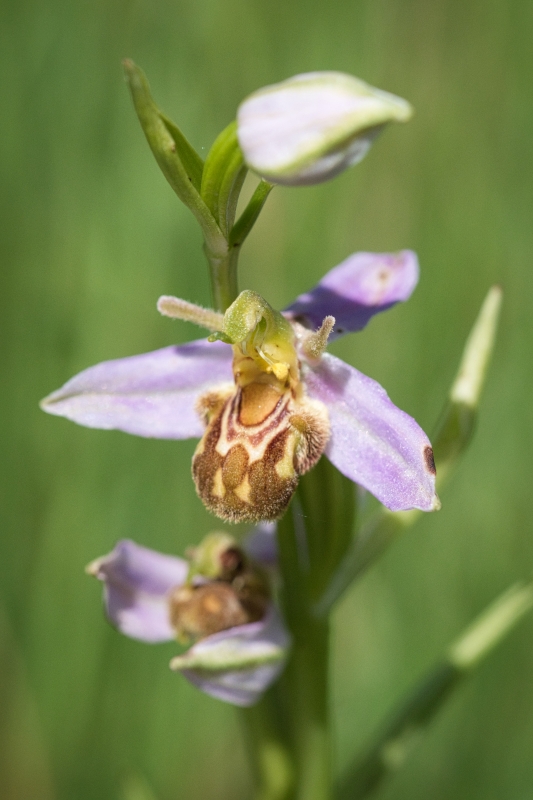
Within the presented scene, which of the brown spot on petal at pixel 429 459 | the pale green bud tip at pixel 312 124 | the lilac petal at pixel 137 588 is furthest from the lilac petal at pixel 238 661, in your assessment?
the pale green bud tip at pixel 312 124

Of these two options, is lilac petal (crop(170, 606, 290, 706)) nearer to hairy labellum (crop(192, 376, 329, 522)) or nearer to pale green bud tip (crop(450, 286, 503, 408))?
hairy labellum (crop(192, 376, 329, 522))

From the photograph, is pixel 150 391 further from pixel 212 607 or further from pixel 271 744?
pixel 271 744

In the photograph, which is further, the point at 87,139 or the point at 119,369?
the point at 87,139

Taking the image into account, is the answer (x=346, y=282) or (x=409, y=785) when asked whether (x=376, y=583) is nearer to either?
(x=409, y=785)

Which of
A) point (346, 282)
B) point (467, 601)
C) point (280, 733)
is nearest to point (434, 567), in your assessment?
point (467, 601)

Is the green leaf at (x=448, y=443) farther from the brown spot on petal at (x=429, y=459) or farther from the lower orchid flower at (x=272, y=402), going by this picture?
the brown spot on petal at (x=429, y=459)
